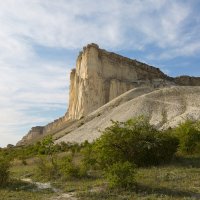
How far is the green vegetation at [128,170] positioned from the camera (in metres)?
15.1

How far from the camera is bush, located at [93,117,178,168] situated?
2164 cm

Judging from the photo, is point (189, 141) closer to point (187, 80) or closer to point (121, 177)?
point (121, 177)

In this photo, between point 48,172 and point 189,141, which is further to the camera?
point 189,141

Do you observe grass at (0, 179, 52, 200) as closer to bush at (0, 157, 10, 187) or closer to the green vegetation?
the green vegetation

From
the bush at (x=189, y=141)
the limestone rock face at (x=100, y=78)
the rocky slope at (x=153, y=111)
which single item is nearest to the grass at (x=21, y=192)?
the bush at (x=189, y=141)

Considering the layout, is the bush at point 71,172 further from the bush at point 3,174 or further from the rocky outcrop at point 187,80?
the rocky outcrop at point 187,80

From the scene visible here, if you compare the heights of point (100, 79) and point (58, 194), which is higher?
point (100, 79)

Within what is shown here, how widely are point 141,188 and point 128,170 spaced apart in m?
0.72

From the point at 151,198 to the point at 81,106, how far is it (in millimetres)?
64261

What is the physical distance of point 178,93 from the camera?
61.0 meters

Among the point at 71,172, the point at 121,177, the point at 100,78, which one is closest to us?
the point at 121,177

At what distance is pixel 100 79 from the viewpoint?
80438mm

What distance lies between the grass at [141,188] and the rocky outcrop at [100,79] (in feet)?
183

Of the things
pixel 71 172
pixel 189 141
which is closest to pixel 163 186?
pixel 71 172
